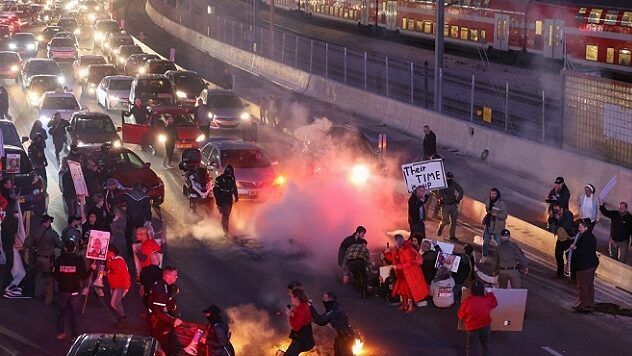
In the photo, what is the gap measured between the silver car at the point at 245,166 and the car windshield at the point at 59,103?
34.3 feet

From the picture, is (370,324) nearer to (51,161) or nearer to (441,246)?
(441,246)

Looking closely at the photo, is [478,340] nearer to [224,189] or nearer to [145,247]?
[145,247]

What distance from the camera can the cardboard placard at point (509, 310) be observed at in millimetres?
16703

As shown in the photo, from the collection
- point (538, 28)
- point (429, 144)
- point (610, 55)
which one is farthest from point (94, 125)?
point (538, 28)

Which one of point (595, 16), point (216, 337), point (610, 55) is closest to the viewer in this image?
point (216, 337)

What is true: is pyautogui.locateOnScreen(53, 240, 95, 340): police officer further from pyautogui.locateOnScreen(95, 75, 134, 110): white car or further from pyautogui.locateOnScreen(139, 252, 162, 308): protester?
pyautogui.locateOnScreen(95, 75, 134, 110): white car

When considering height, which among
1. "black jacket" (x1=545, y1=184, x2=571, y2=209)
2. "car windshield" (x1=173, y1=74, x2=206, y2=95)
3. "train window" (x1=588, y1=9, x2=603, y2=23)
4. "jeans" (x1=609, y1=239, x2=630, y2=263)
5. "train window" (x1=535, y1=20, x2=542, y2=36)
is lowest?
"car windshield" (x1=173, y1=74, x2=206, y2=95)

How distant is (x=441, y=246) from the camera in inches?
750

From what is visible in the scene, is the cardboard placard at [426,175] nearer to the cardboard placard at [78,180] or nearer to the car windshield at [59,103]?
the cardboard placard at [78,180]

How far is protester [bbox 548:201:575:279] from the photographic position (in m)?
20.4

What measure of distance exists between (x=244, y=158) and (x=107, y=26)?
144ft

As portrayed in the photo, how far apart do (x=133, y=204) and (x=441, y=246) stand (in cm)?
560

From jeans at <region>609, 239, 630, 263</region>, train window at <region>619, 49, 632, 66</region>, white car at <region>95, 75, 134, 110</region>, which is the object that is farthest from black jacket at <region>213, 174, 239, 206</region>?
train window at <region>619, 49, 632, 66</region>

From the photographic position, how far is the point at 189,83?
43.6 m
